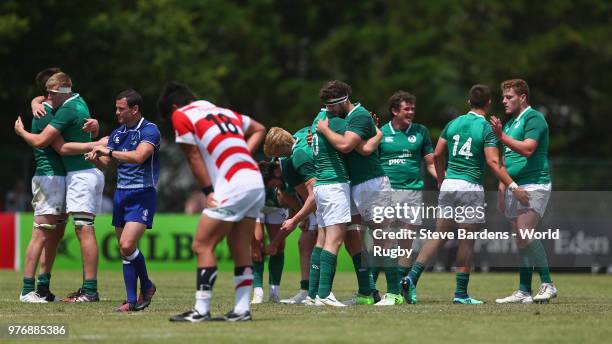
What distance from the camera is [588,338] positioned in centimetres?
1005

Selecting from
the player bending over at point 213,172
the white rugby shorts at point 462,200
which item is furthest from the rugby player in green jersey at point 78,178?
the white rugby shorts at point 462,200

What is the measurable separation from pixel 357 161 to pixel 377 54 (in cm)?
3078

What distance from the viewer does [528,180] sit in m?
14.4

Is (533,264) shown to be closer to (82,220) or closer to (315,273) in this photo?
(315,273)

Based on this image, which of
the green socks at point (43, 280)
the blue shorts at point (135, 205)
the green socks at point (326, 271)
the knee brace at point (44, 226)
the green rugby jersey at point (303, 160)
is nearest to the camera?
the blue shorts at point (135, 205)

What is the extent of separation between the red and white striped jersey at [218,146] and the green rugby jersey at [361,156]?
2281 millimetres

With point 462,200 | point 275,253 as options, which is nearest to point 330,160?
point 462,200

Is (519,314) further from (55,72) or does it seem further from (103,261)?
(103,261)

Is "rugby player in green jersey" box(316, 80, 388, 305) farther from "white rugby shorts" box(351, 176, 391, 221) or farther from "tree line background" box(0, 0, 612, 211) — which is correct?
"tree line background" box(0, 0, 612, 211)

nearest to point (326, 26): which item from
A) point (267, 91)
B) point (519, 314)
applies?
point (267, 91)

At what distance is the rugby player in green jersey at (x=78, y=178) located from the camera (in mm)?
14016

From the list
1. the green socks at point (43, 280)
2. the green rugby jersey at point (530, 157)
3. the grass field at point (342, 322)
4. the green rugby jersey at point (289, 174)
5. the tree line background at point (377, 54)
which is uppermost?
the tree line background at point (377, 54)

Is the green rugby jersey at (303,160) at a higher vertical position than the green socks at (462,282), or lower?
higher

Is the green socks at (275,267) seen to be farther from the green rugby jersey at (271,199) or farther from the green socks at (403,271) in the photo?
the green socks at (403,271)
